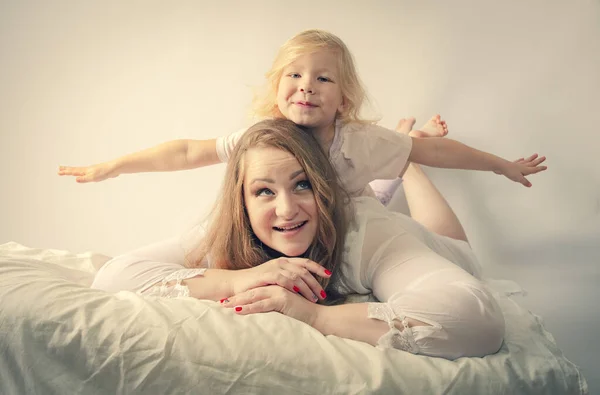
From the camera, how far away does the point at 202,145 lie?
1490mm

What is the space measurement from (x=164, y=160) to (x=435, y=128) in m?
0.95

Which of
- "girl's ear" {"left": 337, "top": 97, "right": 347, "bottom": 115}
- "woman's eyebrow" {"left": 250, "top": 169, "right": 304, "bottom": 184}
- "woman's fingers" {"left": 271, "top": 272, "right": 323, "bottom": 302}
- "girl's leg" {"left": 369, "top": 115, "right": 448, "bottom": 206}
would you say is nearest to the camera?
"woman's fingers" {"left": 271, "top": 272, "right": 323, "bottom": 302}

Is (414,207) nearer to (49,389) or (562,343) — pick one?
(562,343)

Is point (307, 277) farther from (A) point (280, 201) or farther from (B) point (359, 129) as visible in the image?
(B) point (359, 129)

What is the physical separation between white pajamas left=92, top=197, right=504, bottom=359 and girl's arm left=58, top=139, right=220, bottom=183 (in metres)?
0.22

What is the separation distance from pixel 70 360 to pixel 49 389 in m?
0.05

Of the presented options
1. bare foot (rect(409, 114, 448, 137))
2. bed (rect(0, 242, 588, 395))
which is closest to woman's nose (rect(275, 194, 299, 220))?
bed (rect(0, 242, 588, 395))

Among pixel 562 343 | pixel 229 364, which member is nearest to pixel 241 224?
pixel 229 364

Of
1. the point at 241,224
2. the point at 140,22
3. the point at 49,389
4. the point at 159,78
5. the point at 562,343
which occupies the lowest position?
the point at 562,343

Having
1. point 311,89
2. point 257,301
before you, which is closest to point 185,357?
point 257,301

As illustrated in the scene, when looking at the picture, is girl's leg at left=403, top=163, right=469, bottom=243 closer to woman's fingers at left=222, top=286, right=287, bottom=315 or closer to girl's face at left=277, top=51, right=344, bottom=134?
girl's face at left=277, top=51, right=344, bottom=134

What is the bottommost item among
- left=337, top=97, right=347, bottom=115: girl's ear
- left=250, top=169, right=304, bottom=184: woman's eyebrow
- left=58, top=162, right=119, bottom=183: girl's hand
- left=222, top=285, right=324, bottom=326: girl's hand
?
left=222, top=285, right=324, bottom=326: girl's hand

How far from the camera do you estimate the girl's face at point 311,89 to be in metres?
1.29

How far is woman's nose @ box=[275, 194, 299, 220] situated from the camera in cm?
116
